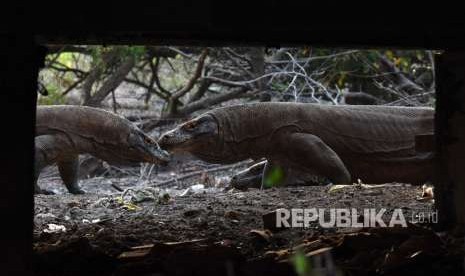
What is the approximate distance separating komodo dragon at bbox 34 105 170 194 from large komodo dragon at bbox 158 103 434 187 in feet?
1.83

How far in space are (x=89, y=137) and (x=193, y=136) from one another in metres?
1.20

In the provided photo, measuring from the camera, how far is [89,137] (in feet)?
24.9

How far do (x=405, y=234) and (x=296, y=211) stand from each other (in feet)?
3.94

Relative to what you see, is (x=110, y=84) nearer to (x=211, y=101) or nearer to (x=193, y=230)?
(x=211, y=101)

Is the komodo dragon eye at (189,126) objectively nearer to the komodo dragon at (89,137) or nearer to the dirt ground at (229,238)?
the komodo dragon at (89,137)

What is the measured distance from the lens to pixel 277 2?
3133 mm

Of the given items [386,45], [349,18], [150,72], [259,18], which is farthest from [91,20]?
[150,72]

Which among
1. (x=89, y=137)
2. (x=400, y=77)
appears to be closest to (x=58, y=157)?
(x=89, y=137)

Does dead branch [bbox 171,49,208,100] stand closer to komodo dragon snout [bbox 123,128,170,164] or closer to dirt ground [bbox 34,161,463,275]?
komodo dragon snout [bbox 123,128,170,164]

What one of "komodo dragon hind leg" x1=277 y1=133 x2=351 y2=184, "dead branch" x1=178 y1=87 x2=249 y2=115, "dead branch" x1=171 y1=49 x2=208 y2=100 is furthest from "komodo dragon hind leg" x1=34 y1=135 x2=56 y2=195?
"dead branch" x1=178 y1=87 x2=249 y2=115

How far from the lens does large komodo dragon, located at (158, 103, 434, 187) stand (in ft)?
22.6

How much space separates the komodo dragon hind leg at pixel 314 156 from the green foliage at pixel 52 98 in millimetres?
4275

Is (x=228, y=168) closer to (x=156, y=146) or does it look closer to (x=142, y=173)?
(x=142, y=173)

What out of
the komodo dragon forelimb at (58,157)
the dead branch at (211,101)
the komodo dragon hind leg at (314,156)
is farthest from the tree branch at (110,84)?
the komodo dragon hind leg at (314,156)
